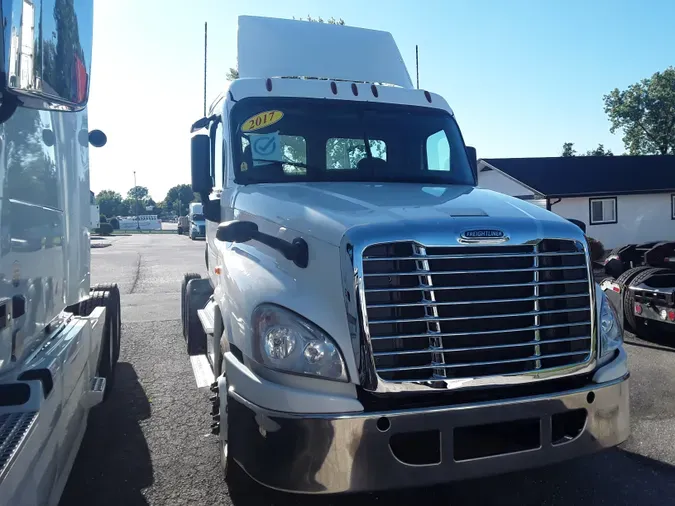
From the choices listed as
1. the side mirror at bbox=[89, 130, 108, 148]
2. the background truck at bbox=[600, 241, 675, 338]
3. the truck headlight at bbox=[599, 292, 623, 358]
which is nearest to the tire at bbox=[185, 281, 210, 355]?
the side mirror at bbox=[89, 130, 108, 148]

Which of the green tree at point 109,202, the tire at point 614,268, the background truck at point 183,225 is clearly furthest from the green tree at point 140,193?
the tire at point 614,268

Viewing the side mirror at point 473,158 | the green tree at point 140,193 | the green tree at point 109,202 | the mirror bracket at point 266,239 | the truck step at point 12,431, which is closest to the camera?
the truck step at point 12,431

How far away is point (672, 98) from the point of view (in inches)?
1951

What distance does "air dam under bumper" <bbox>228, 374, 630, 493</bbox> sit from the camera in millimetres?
2666

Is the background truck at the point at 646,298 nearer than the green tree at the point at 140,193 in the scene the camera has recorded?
Yes

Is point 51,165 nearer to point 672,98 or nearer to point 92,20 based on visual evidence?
point 92,20

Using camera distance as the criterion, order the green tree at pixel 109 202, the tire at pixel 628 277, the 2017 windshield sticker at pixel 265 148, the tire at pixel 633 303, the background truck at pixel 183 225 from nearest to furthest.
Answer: the 2017 windshield sticker at pixel 265 148, the tire at pixel 633 303, the tire at pixel 628 277, the background truck at pixel 183 225, the green tree at pixel 109 202

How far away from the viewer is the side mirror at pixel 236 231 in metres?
3.50

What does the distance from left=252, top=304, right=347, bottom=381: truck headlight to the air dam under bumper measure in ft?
0.73

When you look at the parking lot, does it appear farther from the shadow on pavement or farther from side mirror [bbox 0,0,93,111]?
side mirror [bbox 0,0,93,111]

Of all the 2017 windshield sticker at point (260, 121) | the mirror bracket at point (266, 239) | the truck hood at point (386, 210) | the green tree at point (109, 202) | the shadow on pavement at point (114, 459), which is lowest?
the shadow on pavement at point (114, 459)

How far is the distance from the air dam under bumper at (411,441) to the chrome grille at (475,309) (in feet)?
0.67

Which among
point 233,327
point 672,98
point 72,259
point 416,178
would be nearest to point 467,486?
point 233,327

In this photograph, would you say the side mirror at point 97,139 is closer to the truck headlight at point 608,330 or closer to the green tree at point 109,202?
the truck headlight at point 608,330
